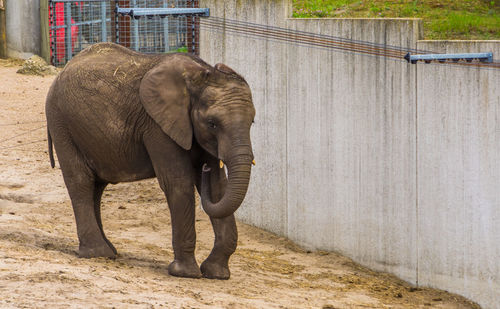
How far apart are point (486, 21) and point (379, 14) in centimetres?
151

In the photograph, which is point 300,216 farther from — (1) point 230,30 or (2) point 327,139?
(1) point 230,30

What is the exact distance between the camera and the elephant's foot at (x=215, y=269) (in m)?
8.78

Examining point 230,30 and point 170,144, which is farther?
point 230,30

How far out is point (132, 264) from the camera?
8992mm

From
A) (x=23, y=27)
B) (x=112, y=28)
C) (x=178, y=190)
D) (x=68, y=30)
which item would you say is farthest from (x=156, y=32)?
(x=178, y=190)

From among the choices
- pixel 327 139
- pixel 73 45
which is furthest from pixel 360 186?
pixel 73 45

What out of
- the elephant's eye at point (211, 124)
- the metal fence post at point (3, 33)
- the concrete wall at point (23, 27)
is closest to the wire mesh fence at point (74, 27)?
the concrete wall at point (23, 27)

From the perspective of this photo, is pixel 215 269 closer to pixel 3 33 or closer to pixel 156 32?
pixel 156 32

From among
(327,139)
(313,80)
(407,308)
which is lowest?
(407,308)

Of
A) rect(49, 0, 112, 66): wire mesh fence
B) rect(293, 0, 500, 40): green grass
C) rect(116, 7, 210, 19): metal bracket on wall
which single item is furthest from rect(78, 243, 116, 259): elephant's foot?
rect(49, 0, 112, 66): wire mesh fence

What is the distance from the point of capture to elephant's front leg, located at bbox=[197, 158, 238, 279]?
340 inches

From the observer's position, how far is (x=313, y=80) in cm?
1079

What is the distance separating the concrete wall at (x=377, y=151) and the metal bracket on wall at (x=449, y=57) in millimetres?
109

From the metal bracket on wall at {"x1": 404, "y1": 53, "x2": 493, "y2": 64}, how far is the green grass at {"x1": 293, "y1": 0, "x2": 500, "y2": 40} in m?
2.37
